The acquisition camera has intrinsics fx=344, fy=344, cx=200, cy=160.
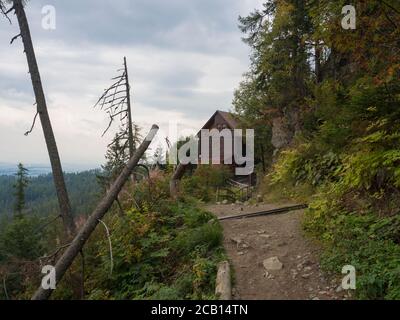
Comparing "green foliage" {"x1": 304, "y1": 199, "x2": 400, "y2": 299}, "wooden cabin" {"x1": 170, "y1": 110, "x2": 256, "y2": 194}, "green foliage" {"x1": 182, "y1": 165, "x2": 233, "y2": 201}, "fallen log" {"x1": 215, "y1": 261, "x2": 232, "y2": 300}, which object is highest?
"wooden cabin" {"x1": 170, "y1": 110, "x2": 256, "y2": 194}

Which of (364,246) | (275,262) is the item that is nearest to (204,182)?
(275,262)

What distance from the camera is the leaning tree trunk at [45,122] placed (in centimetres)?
1016

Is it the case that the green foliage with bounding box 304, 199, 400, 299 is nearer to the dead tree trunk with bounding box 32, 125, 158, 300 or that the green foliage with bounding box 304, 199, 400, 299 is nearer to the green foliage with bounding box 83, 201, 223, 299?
the green foliage with bounding box 83, 201, 223, 299

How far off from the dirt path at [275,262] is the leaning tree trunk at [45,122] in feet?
15.4

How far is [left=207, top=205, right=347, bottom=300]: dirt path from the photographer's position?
5934mm

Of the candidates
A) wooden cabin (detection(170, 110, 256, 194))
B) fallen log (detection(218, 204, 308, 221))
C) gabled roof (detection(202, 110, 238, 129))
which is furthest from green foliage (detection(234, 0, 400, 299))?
gabled roof (detection(202, 110, 238, 129))

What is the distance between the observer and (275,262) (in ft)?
22.9

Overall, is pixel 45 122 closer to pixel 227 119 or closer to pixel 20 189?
pixel 227 119

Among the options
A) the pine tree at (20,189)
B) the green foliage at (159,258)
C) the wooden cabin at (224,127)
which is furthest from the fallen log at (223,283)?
the pine tree at (20,189)

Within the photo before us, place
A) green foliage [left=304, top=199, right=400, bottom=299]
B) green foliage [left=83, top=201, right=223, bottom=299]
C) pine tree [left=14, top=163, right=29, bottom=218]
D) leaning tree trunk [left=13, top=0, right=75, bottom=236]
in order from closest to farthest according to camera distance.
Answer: green foliage [left=304, top=199, right=400, bottom=299] → green foliage [left=83, top=201, right=223, bottom=299] → leaning tree trunk [left=13, top=0, right=75, bottom=236] → pine tree [left=14, top=163, right=29, bottom=218]

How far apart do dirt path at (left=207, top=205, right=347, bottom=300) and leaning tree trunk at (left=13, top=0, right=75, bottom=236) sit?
15.4 feet
